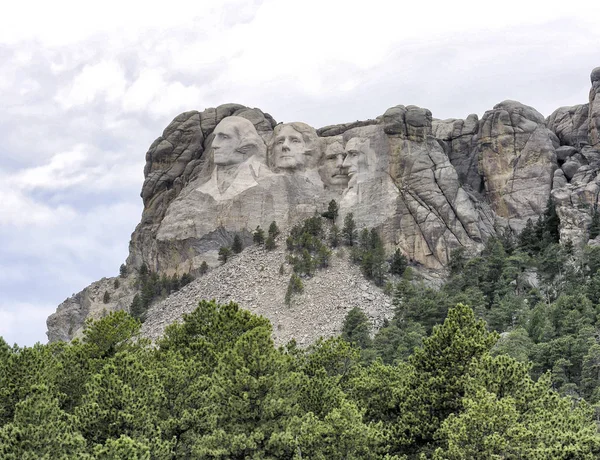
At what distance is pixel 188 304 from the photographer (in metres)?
85.8

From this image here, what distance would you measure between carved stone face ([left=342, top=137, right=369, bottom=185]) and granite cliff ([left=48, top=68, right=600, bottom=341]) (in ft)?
0.45

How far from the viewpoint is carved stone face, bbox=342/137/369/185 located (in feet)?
325

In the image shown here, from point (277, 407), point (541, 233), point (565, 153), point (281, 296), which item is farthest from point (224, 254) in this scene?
point (277, 407)

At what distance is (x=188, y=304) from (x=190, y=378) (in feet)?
161

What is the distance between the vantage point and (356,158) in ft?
327

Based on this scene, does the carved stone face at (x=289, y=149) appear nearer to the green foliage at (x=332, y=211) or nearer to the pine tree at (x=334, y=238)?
the green foliage at (x=332, y=211)

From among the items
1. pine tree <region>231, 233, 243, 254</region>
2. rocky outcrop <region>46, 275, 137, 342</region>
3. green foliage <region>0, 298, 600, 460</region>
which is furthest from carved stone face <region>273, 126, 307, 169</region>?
green foliage <region>0, 298, 600, 460</region>

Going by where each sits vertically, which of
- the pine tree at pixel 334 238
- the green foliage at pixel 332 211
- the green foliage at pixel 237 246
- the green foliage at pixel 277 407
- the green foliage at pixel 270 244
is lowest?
the green foliage at pixel 277 407

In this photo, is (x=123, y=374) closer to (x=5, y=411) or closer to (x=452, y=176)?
(x=5, y=411)

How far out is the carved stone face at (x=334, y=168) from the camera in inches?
3959

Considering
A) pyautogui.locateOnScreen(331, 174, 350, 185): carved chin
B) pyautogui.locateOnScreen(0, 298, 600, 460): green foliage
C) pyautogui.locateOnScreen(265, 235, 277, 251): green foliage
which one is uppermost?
pyautogui.locateOnScreen(331, 174, 350, 185): carved chin

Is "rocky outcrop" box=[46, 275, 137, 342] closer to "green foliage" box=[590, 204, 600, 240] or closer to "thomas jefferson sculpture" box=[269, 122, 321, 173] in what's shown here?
"thomas jefferson sculpture" box=[269, 122, 321, 173]

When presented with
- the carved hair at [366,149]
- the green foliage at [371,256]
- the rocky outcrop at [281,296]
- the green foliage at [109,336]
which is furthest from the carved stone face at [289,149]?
the green foliage at [109,336]

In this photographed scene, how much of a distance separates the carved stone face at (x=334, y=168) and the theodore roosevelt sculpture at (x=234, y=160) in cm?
741
